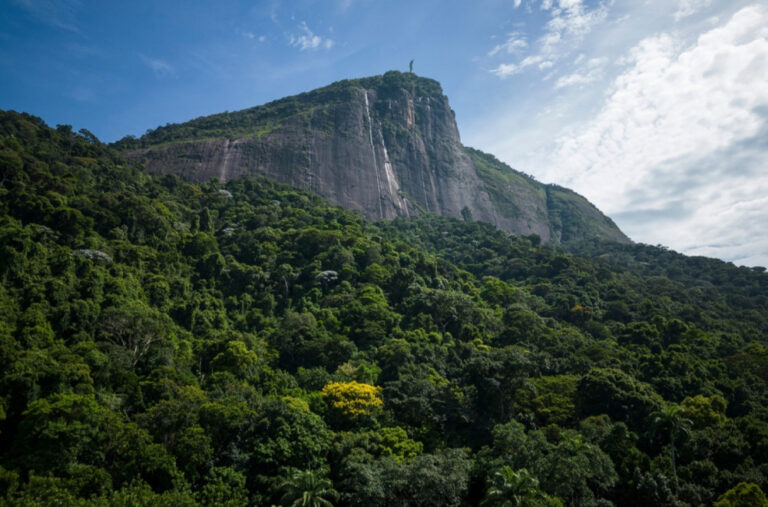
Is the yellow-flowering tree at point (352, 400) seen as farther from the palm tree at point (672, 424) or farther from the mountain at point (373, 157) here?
the mountain at point (373, 157)

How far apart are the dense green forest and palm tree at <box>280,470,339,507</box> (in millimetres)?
93

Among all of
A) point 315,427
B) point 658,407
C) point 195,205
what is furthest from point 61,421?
point 195,205

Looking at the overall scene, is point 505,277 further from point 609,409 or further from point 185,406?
point 185,406

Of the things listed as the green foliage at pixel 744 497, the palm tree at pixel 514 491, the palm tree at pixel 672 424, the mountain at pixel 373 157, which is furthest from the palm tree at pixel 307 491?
the mountain at pixel 373 157

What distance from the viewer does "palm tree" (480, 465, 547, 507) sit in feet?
63.9

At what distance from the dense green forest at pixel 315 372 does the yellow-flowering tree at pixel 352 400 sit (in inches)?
5.4

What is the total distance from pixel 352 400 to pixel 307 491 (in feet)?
26.2

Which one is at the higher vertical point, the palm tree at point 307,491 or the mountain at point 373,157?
the mountain at point 373,157

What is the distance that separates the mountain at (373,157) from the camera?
3401 inches

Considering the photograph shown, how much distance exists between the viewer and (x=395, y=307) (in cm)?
4647

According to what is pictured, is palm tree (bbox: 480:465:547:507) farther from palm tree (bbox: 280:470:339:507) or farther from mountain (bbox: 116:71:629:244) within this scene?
mountain (bbox: 116:71:629:244)

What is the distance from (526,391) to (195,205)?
48756mm

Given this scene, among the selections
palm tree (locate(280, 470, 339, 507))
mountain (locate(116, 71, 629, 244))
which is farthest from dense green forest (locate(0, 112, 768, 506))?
mountain (locate(116, 71, 629, 244))

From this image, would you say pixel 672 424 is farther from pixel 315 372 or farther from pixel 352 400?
pixel 315 372
